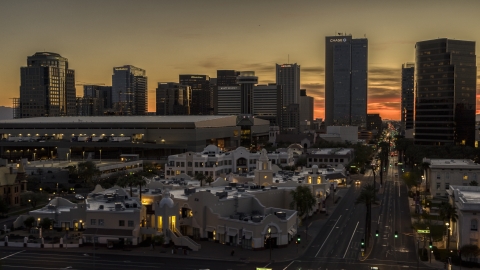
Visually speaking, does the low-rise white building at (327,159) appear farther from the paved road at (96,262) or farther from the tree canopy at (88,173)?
the paved road at (96,262)

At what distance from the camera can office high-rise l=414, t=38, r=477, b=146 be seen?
630 feet

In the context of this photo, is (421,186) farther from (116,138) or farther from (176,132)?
(116,138)

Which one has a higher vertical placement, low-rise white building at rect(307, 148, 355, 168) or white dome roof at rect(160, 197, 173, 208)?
white dome roof at rect(160, 197, 173, 208)

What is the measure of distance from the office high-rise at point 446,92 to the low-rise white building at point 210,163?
8978 cm

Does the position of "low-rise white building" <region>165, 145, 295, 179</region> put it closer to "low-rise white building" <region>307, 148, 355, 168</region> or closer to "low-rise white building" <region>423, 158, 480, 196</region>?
"low-rise white building" <region>307, 148, 355, 168</region>

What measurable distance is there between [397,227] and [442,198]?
1143 inches

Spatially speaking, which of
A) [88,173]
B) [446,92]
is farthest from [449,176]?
[446,92]

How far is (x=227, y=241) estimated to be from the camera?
214ft

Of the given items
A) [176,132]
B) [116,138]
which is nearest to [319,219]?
[176,132]

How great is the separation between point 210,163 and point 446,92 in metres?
110

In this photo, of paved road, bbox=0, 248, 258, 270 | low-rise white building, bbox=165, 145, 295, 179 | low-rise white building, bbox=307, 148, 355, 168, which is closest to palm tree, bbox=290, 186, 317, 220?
paved road, bbox=0, 248, 258, 270

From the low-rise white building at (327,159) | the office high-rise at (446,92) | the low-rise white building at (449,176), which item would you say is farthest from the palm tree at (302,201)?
the office high-rise at (446,92)

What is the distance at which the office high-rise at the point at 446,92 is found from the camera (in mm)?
191875

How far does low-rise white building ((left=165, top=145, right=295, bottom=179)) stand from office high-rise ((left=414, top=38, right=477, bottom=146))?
89.8 metres
